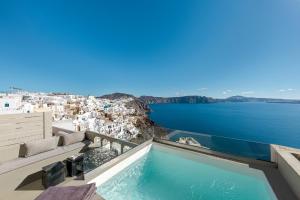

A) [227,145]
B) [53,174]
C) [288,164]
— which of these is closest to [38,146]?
[53,174]

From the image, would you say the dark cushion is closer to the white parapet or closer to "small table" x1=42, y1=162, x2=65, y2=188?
"small table" x1=42, y1=162, x2=65, y2=188

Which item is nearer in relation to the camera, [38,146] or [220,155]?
[220,155]

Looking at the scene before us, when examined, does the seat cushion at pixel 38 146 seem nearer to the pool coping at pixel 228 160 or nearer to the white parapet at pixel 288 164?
the pool coping at pixel 228 160

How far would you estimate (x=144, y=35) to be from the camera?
9992mm

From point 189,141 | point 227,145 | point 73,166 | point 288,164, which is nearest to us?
point 288,164

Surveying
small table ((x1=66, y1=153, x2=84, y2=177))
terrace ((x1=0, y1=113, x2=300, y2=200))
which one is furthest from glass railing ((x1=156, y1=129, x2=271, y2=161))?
small table ((x1=66, y1=153, x2=84, y2=177))

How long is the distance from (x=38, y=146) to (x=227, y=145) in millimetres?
4543

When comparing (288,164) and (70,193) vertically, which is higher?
(70,193)

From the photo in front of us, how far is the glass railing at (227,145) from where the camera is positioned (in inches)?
119

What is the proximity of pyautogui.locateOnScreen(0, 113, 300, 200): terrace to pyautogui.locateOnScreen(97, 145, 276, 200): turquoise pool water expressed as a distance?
10 centimetres

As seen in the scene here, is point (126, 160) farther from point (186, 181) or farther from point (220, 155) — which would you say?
point (220, 155)

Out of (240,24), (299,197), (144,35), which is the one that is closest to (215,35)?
(240,24)

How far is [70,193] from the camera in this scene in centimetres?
136

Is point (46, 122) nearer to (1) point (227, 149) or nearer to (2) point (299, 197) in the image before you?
(1) point (227, 149)
